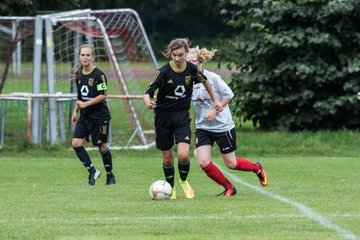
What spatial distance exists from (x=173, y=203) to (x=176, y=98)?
1.12 metres

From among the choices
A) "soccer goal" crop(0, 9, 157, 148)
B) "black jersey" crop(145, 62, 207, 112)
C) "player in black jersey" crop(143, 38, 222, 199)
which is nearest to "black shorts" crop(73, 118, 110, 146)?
"player in black jersey" crop(143, 38, 222, 199)

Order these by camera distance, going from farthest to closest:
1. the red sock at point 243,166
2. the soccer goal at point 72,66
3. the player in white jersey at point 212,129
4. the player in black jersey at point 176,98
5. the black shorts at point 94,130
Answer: the soccer goal at point 72,66 < the black shorts at point 94,130 < the red sock at point 243,166 < the player in white jersey at point 212,129 < the player in black jersey at point 176,98

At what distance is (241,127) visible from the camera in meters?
21.0

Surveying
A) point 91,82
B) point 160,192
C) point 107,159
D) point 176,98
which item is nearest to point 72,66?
point 107,159

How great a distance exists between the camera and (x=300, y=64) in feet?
62.2

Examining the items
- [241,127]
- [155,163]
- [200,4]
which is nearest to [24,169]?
[155,163]

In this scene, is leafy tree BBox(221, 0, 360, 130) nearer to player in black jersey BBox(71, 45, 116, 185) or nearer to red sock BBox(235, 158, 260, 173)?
player in black jersey BBox(71, 45, 116, 185)

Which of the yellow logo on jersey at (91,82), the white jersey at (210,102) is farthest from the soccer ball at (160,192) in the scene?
the yellow logo on jersey at (91,82)

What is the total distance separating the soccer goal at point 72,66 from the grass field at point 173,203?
43.2 inches

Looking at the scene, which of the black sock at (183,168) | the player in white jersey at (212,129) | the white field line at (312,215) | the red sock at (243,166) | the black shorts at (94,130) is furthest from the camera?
the black shorts at (94,130)

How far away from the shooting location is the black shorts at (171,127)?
393 inches

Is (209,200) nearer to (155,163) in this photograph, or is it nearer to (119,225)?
(119,225)

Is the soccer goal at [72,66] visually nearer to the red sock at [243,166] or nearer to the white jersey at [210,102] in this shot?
the red sock at [243,166]

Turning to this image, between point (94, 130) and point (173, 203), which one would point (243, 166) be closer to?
point (173, 203)
